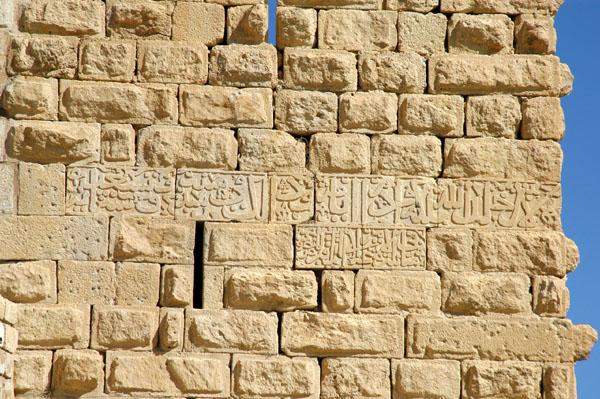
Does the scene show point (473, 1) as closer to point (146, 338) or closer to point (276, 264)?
point (276, 264)

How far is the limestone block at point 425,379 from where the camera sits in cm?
625

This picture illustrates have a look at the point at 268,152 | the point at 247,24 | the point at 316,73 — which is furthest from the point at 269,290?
the point at 247,24

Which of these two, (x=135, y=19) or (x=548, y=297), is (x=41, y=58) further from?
(x=548, y=297)

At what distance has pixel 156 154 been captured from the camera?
21.0 ft

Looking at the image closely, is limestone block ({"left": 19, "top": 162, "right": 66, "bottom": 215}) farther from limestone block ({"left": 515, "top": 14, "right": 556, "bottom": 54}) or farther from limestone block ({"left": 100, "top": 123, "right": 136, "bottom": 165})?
limestone block ({"left": 515, "top": 14, "right": 556, "bottom": 54})

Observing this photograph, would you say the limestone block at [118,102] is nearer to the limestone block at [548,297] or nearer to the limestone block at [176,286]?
the limestone block at [176,286]

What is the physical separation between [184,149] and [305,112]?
36.1 inches

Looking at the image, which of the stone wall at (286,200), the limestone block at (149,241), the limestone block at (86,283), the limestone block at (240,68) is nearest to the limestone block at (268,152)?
the stone wall at (286,200)

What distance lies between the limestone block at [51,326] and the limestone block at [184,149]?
1.17 meters

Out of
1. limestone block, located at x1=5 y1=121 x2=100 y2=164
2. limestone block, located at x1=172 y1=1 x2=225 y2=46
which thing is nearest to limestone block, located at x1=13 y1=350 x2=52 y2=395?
limestone block, located at x1=5 y1=121 x2=100 y2=164

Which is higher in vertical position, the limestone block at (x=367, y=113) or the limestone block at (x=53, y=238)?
the limestone block at (x=367, y=113)

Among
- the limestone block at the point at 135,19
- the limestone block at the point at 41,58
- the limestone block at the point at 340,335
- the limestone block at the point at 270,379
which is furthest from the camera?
the limestone block at the point at 135,19

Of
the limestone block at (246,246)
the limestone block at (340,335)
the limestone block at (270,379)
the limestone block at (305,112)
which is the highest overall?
the limestone block at (305,112)

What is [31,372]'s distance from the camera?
6.03m
